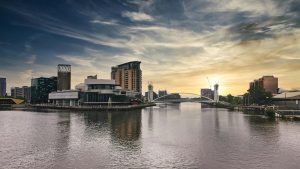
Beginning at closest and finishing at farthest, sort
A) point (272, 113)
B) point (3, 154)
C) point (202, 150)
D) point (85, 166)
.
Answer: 1. point (85, 166)
2. point (3, 154)
3. point (202, 150)
4. point (272, 113)

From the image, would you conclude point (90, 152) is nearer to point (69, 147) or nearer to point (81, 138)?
point (69, 147)

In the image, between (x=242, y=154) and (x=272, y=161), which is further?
(x=242, y=154)

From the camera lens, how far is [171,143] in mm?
56875

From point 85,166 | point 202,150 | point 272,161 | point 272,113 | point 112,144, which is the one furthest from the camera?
point 272,113

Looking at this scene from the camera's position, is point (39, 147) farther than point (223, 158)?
Yes

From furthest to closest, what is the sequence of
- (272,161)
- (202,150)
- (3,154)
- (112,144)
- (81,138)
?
1. (81,138)
2. (112,144)
3. (202,150)
4. (3,154)
5. (272,161)

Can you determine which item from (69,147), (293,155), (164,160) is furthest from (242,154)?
(69,147)

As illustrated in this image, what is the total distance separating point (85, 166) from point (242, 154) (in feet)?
83.5

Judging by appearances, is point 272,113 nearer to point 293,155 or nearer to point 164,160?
point 293,155

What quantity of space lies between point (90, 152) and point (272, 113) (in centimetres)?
10644

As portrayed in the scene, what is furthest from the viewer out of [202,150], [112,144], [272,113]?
[272,113]

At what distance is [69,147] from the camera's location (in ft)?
170

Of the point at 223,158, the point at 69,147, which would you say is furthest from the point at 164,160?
the point at 69,147

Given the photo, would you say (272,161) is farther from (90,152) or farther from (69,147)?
(69,147)
